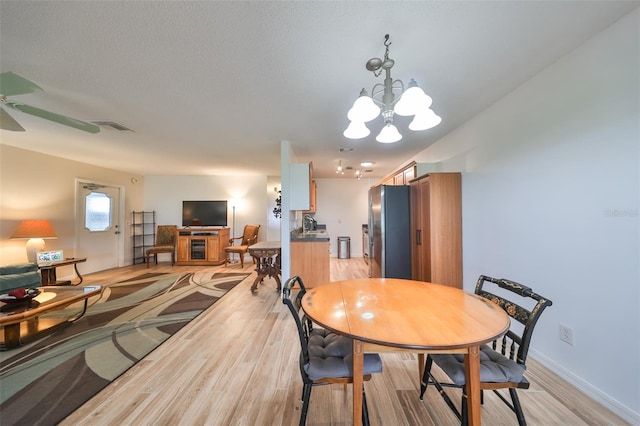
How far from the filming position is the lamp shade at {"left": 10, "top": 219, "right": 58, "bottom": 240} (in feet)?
11.4

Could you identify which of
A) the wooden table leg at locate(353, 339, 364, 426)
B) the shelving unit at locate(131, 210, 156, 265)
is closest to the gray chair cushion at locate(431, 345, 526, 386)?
the wooden table leg at locate(353, 339, 364, 426)

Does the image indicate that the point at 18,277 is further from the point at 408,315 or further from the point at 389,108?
the point at 389,108

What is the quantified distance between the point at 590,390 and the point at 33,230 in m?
6.80

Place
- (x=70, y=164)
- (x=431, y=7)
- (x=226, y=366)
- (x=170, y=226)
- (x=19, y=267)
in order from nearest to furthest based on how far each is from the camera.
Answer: (x=431, y=7), (x=226, y=366), (x=19, y=267), (x=70, y=164), (x=170, y=226)

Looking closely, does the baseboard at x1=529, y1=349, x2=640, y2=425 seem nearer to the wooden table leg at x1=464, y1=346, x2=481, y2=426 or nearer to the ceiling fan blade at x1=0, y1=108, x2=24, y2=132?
the wooden table leg at x1=464, y1=346, x2=481, y2=426

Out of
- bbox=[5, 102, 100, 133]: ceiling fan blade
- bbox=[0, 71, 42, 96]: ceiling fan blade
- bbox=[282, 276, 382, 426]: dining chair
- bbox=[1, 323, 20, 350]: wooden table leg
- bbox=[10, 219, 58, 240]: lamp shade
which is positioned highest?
bbox=[0, 71, 42, 96]: ceiling fan blade

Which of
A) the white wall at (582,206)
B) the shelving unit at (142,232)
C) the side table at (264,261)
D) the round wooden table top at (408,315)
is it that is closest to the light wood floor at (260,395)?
the white wall at (582,206)

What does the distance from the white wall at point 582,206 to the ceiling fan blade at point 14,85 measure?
3.81 meters

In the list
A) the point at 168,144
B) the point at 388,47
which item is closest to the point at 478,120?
the point at 388,47

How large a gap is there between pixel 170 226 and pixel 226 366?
5292 mm

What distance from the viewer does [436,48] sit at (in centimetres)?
158

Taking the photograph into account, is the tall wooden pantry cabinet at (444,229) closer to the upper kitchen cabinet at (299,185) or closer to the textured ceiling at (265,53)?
the textured ceiling at (265,53)

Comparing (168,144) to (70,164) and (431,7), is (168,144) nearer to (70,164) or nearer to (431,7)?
(70,164)

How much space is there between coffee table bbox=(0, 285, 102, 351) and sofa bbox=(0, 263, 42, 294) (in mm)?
283
